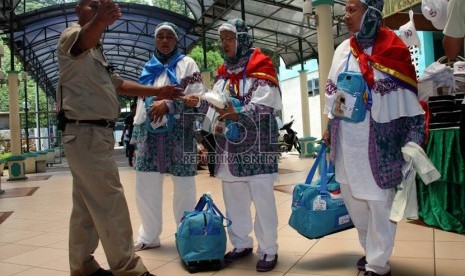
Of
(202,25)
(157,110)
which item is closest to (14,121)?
(202,25)

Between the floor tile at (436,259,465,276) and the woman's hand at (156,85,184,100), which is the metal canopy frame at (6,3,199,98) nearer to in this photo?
the woman's hand at (156,85,184,100)

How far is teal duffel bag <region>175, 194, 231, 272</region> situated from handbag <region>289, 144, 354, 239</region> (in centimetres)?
46

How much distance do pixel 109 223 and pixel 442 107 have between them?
2672 mm

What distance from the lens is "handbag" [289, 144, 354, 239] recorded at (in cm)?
230

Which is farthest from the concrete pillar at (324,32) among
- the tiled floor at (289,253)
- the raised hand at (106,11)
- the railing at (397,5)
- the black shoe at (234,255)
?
the raised hand at (106,11)

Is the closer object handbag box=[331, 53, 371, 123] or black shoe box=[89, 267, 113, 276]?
handbag box=[331, 53, 371, 123]

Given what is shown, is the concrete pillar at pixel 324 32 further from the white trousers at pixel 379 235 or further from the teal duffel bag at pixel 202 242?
the white trousers at pixel 379 235

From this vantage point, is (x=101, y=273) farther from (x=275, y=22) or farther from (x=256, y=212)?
(x=275, y=22)

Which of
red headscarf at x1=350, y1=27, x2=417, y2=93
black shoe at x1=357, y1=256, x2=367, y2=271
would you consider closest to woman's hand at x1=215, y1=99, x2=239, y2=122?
red headscarf at x1=350, y1=27, x2=417, y2=93

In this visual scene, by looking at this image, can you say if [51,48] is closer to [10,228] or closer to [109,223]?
[10,228]

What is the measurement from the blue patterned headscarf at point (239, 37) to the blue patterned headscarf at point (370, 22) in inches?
28.5

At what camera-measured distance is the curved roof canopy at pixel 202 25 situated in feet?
34.5

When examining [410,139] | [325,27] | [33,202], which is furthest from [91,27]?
[325,27]

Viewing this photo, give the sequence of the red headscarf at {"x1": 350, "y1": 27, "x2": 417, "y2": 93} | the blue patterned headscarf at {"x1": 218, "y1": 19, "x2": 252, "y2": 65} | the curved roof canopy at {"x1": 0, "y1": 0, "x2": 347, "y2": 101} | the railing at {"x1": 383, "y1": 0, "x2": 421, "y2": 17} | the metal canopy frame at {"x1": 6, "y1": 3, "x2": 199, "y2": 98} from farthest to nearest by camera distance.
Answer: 1. the metal canopy frame at {"x1": 6, "y1": 3, "x2": 199, "y2": 98}
2. the curved roof canopy at {"x1": 0, "y1": 0, "x2": 347, "y2": 101}
3. the railing at {"x1": 383, "y1": 0, "x2": 421, "y2": 17}
4. the blue patterned headscarf at {"x1": 218, "y1": 19, "x2": 252, "y2": 65}
5. the red headscarf at {"x1": 350, "y1": 27, "x2": 417, "y2": 93}
